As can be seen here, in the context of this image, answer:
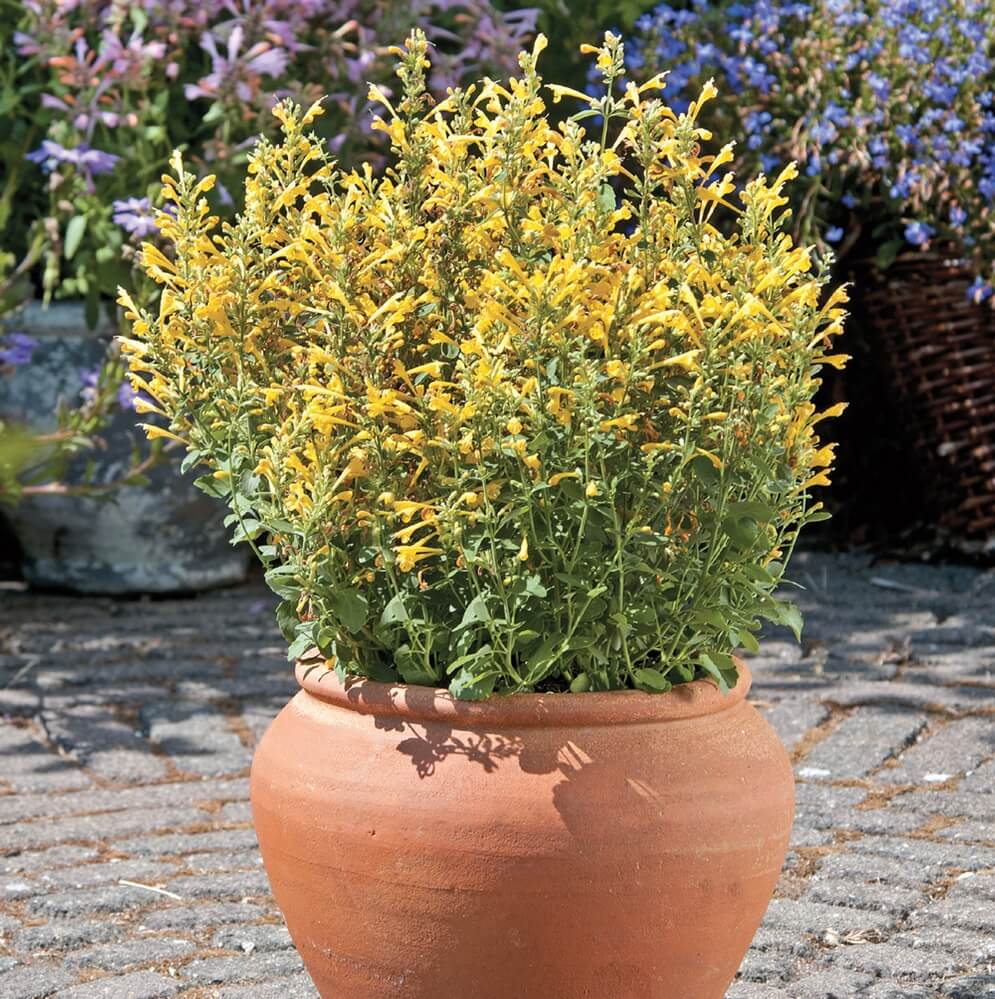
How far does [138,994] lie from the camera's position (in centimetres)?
238

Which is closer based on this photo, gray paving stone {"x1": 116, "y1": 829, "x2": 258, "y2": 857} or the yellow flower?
the yellow flower

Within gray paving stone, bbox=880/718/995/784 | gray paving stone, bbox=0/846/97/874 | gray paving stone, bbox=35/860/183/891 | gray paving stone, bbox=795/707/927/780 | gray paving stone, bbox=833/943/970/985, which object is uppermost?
gray paving stone, bbox=833/943/970/985

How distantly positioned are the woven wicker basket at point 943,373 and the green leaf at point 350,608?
11.0ft

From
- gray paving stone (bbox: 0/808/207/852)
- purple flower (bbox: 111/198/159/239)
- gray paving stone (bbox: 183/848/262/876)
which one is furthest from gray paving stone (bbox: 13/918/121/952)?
purple flower (bbox: 111/198/159/239)

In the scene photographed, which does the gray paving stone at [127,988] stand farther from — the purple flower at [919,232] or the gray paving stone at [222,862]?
the purple flower at [919,232]

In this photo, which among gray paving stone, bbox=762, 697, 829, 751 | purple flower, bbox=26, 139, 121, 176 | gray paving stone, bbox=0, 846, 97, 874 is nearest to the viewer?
gray paving stone, bbox=0, 846, 97, 874

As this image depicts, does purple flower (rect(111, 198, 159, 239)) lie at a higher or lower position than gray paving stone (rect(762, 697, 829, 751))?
higher

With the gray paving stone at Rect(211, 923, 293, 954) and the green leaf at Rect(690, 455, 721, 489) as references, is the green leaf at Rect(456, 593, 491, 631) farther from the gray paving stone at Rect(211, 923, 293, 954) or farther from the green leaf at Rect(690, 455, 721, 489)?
the gray paving stone at Rect(211, 923, 293, 954)

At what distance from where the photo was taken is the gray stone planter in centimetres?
477

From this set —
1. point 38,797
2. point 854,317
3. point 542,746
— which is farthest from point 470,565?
point 854,317

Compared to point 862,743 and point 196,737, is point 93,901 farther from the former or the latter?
point 862,743

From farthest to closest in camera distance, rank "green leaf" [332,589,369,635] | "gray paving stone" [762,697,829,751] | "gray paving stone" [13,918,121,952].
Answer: "gray paving stone" [762,697,829,751] → "gray paving stone" [13,918,121,952] → "green leaf" [332,589,369,635]

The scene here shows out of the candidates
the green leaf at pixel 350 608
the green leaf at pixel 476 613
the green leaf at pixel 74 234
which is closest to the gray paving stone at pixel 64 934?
the green leaf at pixel 350 608

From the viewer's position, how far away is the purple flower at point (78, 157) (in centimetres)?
437
